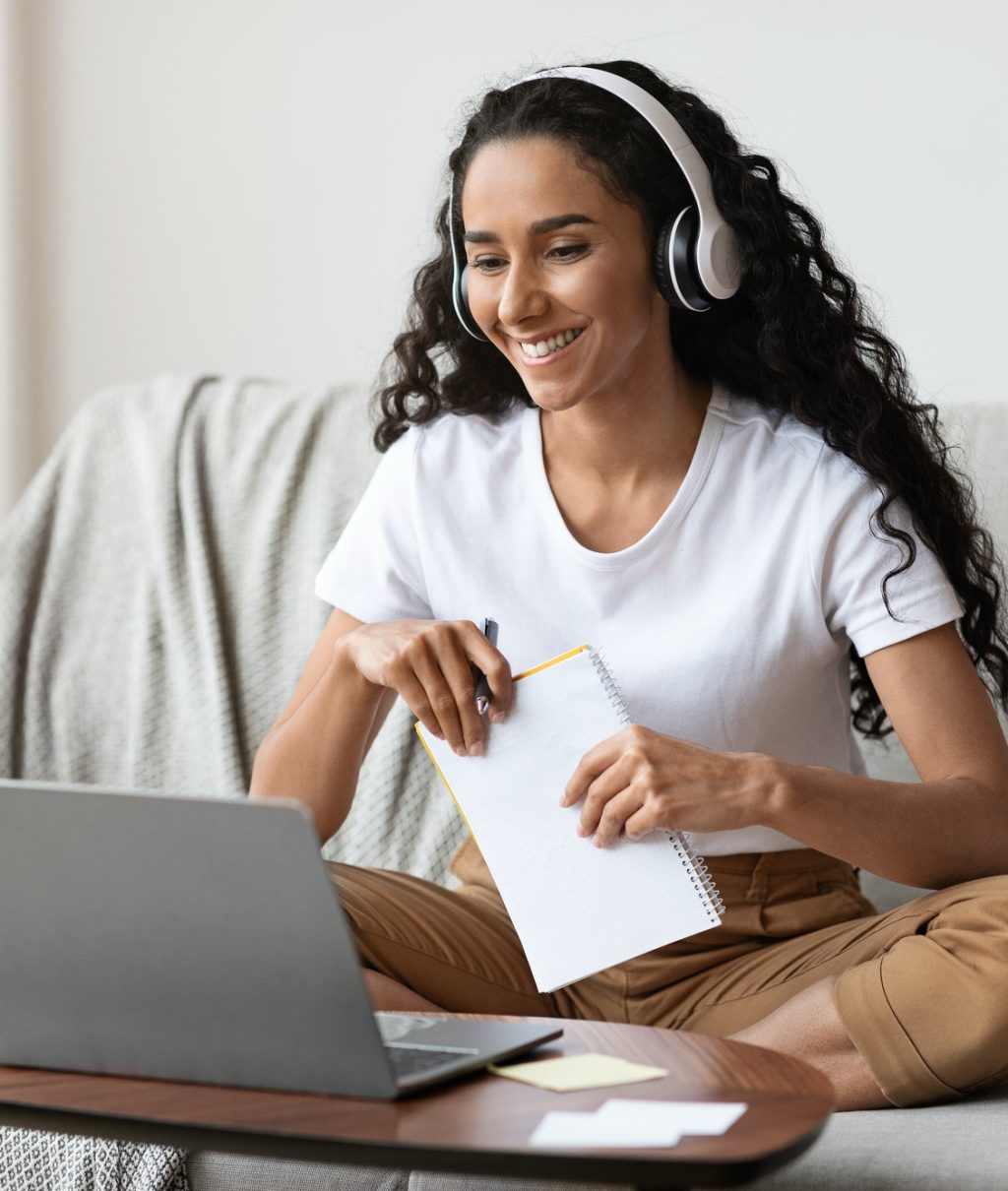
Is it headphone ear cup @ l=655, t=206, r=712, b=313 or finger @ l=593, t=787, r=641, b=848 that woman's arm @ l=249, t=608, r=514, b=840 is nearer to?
finger @ l=593, t=787, r=641, b=848

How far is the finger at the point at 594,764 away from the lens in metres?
1.13

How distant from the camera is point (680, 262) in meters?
1.36

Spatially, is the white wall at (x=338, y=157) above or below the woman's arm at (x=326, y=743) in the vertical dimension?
above

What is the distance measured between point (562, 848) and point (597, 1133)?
414 mm

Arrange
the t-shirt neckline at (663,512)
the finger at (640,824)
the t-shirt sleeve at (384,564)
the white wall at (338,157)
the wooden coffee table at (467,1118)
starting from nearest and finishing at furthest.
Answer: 1. the wooden coffee table at (467,1118)
2. the finger at (640,824)
3. the t-shirt neckline at (663,512)
4. the t-shirt sleeve at (384,564)
5. the white wall at (338,157)

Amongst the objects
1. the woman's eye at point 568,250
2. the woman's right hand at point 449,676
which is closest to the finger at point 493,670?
the woman's right hand at point 449,676

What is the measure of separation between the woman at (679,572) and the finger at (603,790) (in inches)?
4.3

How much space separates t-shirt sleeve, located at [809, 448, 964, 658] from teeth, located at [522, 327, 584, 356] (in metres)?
0.25

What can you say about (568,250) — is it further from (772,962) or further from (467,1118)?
(467,1118)

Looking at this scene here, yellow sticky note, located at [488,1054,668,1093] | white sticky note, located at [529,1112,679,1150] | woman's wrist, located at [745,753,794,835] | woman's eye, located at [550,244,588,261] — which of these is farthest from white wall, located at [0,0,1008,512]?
white sticky note, located at [529,1112,679,1150]

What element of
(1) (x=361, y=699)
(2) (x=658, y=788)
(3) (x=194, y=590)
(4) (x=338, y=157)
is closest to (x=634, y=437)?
(1) (x=361, y=699)

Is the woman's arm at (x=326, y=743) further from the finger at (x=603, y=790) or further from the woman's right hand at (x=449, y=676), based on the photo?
the finger at (x=603, y=790)

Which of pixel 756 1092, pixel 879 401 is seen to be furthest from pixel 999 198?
pixel 756 1092

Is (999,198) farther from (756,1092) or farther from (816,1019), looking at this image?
(756,1092)
